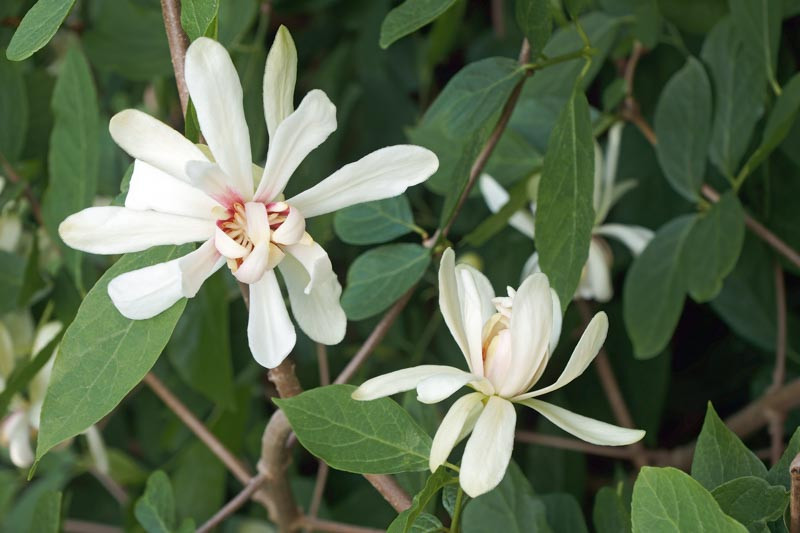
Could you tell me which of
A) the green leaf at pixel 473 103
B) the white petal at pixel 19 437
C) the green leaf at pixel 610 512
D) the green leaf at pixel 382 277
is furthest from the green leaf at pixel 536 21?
the white petal at pixel 19 437

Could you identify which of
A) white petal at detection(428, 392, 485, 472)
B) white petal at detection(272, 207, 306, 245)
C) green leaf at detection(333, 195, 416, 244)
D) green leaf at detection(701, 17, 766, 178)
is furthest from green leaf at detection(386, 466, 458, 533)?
green leaf at detection(701, 17, 766, 178)

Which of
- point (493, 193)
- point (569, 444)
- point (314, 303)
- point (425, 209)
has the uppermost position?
point (314, 303)

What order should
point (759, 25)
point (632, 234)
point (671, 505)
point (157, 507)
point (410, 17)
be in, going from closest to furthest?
1. point (671, 505)
2. point (410, 17)
3. point (157, 507)
4. point (759, 25)
5. point (632, 234)

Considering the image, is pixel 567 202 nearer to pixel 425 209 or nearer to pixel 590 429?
pixel 590 429

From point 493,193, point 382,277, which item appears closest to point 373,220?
point 382,277

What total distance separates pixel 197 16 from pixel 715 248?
42 centimetres

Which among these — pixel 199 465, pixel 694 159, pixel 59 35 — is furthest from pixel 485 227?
pixel 59 35

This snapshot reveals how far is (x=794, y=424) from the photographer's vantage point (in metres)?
0.90

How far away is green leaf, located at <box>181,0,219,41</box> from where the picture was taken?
0.40 m

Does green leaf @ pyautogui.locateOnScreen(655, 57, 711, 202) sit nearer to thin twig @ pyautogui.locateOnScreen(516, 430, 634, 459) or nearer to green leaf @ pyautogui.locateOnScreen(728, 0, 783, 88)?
green leaf @ pyautogui.locateOnScreen(728, 0, 783, 88)

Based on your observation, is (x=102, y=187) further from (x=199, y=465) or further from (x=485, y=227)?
(x=485, y=227)

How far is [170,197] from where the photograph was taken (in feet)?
1.29

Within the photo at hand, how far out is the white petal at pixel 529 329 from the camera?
14.7 inches

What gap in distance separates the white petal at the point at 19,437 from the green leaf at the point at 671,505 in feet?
1.82
